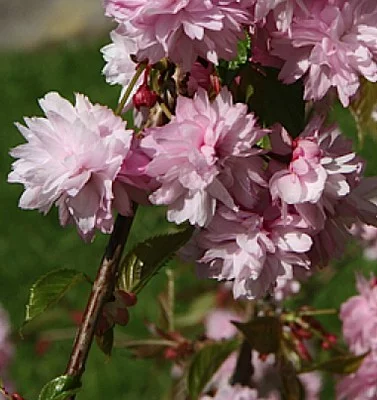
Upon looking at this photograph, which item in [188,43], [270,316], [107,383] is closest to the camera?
[188,43]

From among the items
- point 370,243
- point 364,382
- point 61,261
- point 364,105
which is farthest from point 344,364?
point 61,261

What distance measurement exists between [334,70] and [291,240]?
0.12 meters

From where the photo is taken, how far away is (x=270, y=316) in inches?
44.7

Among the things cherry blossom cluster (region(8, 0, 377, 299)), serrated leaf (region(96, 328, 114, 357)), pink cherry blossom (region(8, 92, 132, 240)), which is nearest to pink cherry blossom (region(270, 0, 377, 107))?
cherry blossom cluster (region(8, 0, 377, 299))

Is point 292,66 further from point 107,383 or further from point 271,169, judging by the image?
point 107,383

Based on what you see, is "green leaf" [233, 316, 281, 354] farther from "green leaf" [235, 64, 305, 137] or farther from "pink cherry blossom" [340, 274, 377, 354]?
"green leaf" [235, 64, 305, 137]

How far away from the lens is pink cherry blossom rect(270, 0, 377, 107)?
752mm

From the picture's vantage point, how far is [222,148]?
2.40 ft

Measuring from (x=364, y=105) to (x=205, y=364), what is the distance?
1.14 feet

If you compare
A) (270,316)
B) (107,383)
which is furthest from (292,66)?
(107,383)

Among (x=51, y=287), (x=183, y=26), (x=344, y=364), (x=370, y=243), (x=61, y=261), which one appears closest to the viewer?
(x=183, y=26)

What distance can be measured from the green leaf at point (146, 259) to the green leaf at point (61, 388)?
0.09 meters

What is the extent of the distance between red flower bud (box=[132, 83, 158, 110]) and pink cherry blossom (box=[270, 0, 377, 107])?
9 cm

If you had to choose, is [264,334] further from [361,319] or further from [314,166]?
[314,166]
